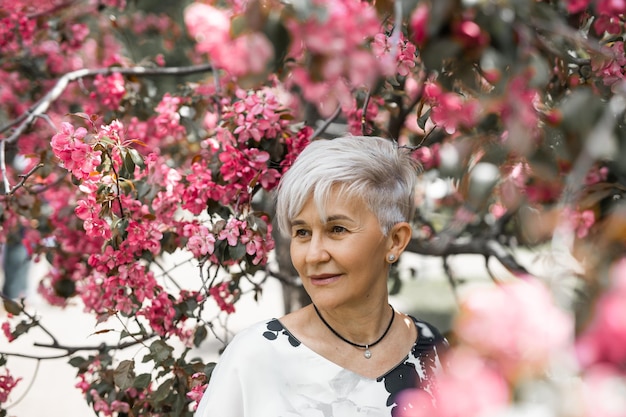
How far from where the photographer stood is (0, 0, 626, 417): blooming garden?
0.82 metres

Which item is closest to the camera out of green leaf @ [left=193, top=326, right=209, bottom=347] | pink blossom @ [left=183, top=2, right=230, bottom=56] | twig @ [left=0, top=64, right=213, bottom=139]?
pink blossom @ [left=183, top=2, right=230, bottom=56]

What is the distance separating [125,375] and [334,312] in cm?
84

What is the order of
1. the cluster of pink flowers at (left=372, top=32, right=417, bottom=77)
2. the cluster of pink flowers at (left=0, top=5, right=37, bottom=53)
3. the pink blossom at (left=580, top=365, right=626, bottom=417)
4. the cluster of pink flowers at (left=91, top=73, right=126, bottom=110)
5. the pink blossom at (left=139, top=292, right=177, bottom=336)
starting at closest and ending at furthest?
the pink blossom at (left=580, top=365, right=626, bottom=417) < the cluster of pink flowers at (left=372, top=32, right=417, bottom=77) < the pink blossom at (left=139, top=292, right=177, bottom=336) < the cluster of pink flowers at (left=91, top=73, right=126, bottom=110) < the cluster of pink flowers at (left=0, top=5, right=37, bottom=53)

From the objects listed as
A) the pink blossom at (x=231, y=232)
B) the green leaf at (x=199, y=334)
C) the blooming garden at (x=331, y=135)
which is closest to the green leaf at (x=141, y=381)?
the blooming garden at (x=331, y=135)

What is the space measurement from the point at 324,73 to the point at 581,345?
47 centimetres

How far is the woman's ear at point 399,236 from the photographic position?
6.38 feet

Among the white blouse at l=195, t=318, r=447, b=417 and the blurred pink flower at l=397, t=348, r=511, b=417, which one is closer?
the blurred pink flower at l=397, t=348, r=511, b=417

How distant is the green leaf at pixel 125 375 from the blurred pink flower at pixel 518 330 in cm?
174

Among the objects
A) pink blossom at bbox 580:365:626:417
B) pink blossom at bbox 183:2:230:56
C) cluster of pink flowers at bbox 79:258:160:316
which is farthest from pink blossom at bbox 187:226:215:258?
pink blossom at bbox 580:365:626:417

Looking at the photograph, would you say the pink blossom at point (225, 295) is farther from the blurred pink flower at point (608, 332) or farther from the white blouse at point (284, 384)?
the blurred pink flower at point (608, 332)

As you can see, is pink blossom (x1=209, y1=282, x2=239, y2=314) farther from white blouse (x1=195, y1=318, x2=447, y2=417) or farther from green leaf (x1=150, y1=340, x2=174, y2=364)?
white blouse (x1=195, y1=318, x2=447, y2=417)

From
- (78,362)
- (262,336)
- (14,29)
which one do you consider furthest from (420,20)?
(14,29)

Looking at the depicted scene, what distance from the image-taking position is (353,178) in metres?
1.83

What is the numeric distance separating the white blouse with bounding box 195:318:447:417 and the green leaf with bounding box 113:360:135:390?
1.97 feet
